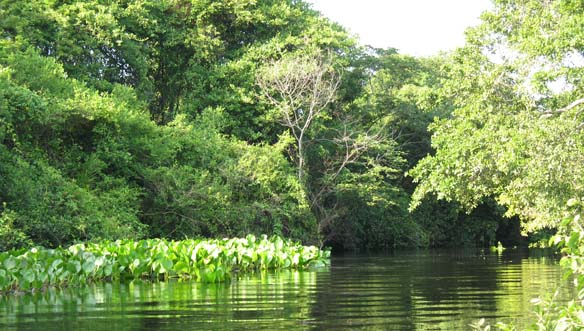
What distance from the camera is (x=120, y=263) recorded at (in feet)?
53.8

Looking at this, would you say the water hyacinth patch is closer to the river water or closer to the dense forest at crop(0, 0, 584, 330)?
the river water

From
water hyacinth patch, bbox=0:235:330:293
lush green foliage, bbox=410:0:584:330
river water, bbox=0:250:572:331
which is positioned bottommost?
river water, bbox=0:250:572:331

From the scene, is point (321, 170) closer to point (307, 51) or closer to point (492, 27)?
point (307, 51)

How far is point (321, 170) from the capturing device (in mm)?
37312

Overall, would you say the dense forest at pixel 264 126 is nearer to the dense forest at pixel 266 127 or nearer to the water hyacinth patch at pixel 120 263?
the dense forest at pixel 266 127

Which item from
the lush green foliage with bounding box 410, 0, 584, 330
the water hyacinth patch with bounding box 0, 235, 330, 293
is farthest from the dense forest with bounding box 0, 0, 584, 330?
the water hyacinth patch with bounding box 0, 235, 330, 293

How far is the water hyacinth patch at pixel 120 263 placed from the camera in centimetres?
1369

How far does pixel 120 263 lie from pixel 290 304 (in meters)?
6.37

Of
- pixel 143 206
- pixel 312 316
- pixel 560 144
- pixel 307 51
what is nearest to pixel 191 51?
pixel 307 51

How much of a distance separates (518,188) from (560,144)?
3513 millimetres

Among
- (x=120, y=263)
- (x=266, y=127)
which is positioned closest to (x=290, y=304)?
(x=120, y=263)

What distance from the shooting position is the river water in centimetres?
881

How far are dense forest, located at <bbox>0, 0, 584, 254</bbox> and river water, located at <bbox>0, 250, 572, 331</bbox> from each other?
5.84 meters

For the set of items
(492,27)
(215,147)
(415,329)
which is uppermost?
(492,27)
